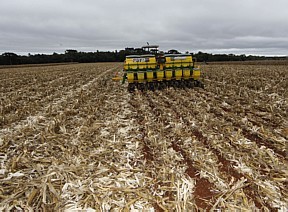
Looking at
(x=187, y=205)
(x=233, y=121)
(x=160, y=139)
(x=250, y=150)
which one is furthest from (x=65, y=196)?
(x=233, y=121)

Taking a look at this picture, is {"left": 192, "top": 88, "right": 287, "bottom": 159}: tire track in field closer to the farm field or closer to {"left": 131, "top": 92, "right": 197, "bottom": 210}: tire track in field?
the farm field

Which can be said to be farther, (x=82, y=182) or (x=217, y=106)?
(x=217, y=106)

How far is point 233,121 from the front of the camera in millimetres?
6684

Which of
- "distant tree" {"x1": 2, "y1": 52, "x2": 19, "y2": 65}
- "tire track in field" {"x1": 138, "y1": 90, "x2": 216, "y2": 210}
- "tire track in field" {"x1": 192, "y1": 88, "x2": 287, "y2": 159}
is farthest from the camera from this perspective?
"distant tree" {"x1": 2, "y1": 52, "x2": 19, "y2": 65}

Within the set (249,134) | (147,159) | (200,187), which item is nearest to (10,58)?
(147,159)

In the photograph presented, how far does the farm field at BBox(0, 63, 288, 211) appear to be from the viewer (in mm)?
3318

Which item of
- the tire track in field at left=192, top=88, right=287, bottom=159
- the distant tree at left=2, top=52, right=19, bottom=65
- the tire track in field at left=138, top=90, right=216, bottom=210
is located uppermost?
the distant tree at left=2, top=52, right=19, bottom=65

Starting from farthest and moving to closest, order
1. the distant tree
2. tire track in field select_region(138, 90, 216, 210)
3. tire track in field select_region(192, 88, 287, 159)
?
the distant tree → tire track in field select_region(192, 88, 287, 159) → tire track in field select_region(138, 90, 216, 210)

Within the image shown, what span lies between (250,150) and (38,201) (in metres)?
4.09

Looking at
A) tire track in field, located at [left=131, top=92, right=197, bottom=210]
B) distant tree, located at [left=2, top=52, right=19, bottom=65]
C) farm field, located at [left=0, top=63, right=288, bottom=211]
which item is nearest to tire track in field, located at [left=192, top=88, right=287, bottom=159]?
farm field, located at [left=0, top=63, right=288, bottom=211]

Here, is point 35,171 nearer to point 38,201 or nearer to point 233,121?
point 38,201

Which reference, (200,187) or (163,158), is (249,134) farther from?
(200,187)

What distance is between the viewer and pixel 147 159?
4547 millimetres

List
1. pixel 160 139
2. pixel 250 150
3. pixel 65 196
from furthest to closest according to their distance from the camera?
pixel 160 139, pixel 250 150, pixel 65 196
